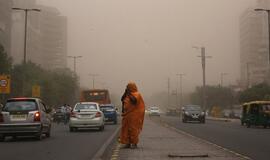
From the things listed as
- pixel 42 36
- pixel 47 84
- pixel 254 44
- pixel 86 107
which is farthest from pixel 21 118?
pixel 254 44

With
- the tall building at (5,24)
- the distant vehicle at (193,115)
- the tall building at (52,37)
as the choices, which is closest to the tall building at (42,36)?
the tall building at (52,37)

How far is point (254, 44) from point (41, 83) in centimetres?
10081

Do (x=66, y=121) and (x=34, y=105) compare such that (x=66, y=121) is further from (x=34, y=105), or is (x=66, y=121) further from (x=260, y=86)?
(x=260, y=86)

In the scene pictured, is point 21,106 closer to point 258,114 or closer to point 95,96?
point 258,114

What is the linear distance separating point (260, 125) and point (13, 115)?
2435 cm

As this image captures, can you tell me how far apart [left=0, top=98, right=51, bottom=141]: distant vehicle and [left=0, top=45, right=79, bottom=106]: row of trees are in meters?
39.2

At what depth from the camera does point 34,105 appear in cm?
2372

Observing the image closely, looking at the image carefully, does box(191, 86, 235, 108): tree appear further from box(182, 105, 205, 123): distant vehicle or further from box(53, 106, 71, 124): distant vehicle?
box(53, 106, 71, 124): distant vehicle

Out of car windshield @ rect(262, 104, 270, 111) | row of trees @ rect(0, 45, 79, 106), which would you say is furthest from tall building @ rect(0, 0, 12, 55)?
car windshield @ rect(262, 104, 270, 111)

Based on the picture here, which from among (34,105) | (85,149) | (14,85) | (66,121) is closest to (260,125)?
(66,121)

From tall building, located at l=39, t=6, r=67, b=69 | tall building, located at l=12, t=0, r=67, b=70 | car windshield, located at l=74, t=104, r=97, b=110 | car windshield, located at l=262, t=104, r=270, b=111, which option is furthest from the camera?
tall building, located at l=39, t=6, r=67, b=69

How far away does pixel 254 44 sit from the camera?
171 m

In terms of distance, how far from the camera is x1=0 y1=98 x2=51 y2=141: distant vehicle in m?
23.1

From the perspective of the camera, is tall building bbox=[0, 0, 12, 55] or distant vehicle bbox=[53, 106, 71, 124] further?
tall building bbox=[0, 0, 12, 55]
